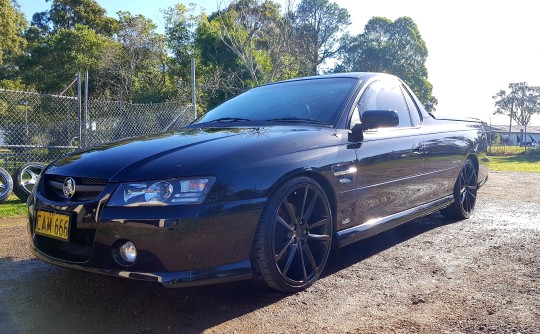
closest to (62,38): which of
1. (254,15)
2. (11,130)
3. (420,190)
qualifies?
(254,15)

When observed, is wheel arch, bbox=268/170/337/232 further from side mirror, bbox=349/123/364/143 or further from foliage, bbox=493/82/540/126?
foliage, bbox=493/82/540/126

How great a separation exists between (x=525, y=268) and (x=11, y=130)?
10.5 metres

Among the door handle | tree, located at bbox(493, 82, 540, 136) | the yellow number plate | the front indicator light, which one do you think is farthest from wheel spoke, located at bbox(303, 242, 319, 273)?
tree, located at bbox(493, 82, 540, 136)

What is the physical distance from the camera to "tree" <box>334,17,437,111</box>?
140 ft

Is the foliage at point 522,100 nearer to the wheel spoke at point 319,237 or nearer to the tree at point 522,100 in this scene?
the tree at point 522,100

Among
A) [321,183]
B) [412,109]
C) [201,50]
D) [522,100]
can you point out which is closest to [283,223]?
[321,183]

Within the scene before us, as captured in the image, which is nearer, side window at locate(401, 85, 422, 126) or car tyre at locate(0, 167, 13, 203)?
side window at locate(401, 85, 422, 126)

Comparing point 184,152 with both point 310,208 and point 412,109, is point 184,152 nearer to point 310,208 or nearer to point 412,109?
point 310,208

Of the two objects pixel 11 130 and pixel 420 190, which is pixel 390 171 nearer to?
pixel 420 190

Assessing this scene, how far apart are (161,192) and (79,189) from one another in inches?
22.9

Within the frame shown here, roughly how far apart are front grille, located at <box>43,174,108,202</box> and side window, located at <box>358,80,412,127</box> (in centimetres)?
218

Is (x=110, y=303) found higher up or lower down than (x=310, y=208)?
lower down

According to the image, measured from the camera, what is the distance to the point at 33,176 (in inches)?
284

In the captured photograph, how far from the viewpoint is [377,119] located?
3607 millimetres
